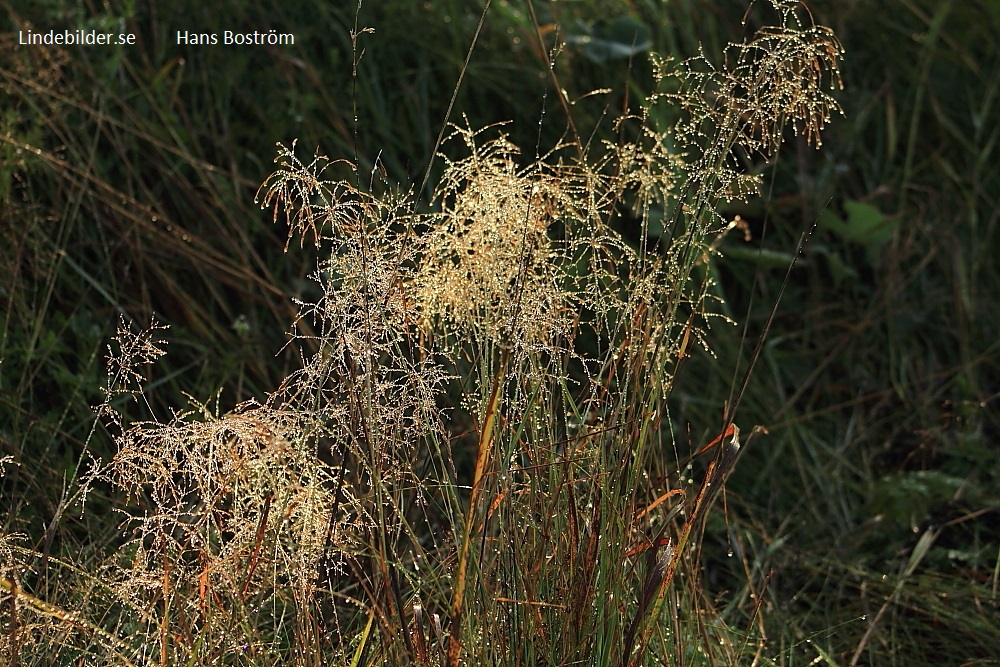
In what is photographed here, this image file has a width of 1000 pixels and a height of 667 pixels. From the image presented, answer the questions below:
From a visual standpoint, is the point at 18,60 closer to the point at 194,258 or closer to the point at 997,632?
the point at 194,258

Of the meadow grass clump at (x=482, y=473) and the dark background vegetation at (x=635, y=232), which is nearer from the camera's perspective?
the meadow grass clump at (x=482, y=473)

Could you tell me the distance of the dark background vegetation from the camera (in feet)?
7.11

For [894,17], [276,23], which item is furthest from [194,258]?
[894,17]

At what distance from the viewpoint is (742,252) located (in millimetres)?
2752

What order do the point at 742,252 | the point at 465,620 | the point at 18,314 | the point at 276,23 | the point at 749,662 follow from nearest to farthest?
the point at 465,620 → the point at 749,662 → the point at 18,314 → the point at 742,252 → the point at 276,23

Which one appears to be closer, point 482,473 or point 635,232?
point 482,473

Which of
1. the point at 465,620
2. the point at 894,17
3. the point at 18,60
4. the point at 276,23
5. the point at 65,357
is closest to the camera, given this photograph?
the point at 465,620

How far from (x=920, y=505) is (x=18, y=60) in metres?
2.06

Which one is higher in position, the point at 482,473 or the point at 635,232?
the point at 482,473

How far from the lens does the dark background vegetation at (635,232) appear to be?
7.11ft

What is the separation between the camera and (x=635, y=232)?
112 inches

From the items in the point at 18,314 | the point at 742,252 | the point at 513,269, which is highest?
the point at 513,269

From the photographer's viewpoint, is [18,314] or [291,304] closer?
[18,314]

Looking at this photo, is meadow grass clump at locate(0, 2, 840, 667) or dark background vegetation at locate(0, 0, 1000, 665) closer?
meadow grass clump at locate(0, 2, 840, 667)
